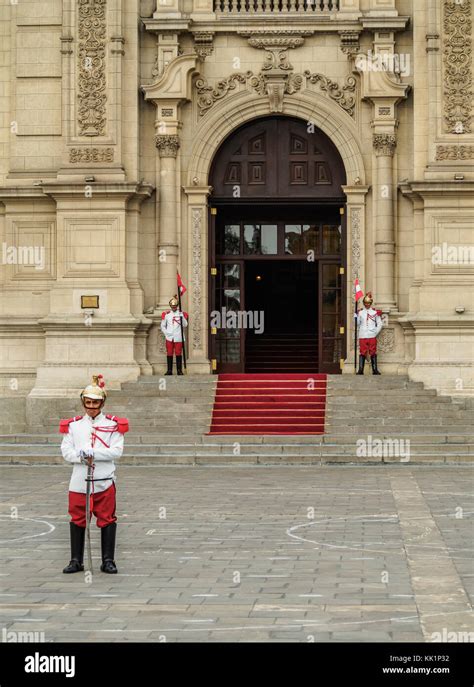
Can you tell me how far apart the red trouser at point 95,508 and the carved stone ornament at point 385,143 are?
21.0 metres

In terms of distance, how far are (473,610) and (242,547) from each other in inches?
167

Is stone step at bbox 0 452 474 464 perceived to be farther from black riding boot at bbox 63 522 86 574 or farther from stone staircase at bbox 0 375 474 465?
black riding boot at bbox 63 522 86 574

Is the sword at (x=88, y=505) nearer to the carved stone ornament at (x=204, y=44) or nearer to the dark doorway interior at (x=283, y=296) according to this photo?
the carved stone ornament at (x=204, y=44)

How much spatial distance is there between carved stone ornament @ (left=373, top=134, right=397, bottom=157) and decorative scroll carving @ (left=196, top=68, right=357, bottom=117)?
1012 mm

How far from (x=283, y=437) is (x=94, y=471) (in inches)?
579

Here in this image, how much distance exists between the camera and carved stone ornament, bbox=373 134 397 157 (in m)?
32.7

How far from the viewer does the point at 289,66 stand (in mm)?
33219

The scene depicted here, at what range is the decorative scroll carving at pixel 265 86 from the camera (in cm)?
3319

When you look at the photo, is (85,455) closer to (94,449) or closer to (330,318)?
(94,449)

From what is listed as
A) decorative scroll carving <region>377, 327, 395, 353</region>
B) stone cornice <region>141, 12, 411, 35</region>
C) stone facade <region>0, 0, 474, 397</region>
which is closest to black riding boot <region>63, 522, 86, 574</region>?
stone facade <region>0, 0, 474, 397</region>

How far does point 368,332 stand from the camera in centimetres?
3161

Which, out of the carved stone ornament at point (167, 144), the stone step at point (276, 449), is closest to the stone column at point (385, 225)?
the carved stone ornament at point (167, 144)

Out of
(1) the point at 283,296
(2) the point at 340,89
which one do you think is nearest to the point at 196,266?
(2) the point at 340,89
